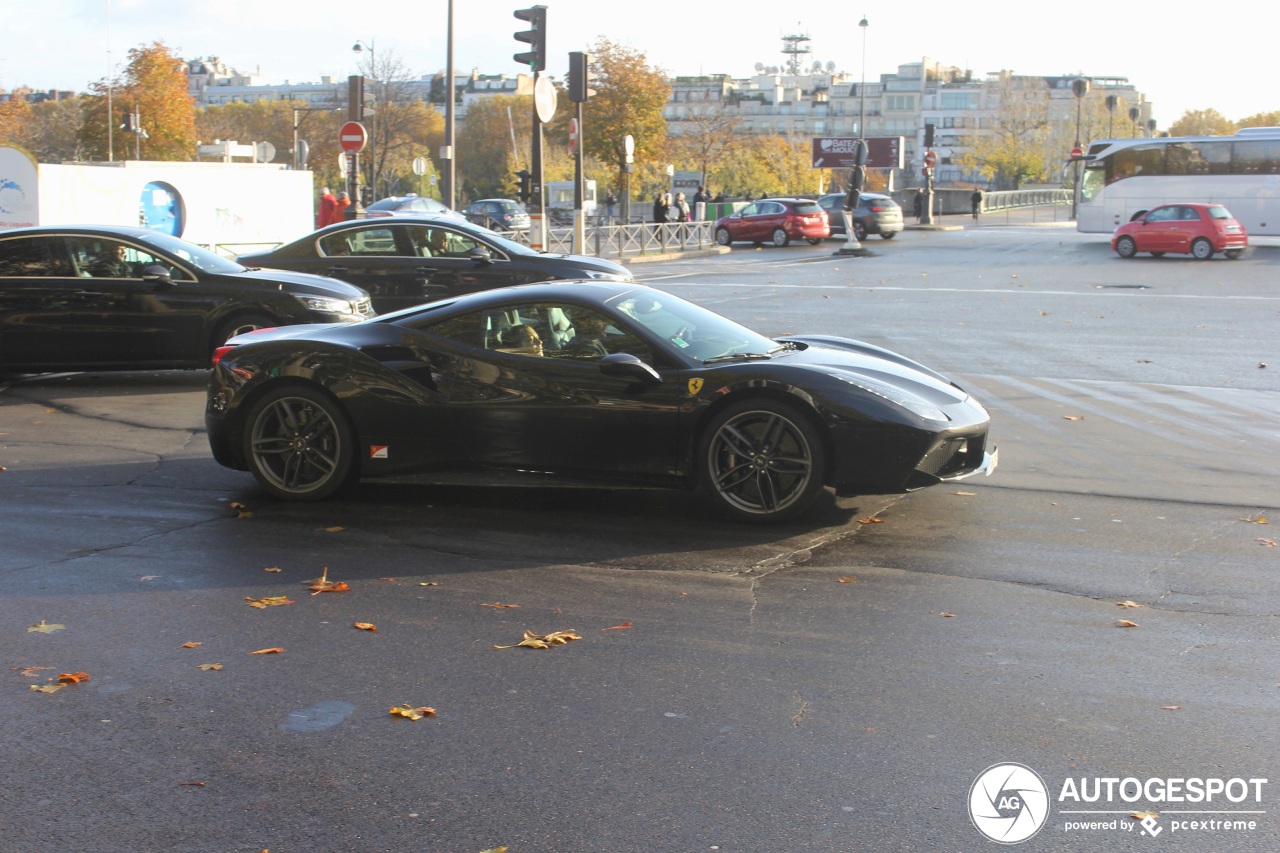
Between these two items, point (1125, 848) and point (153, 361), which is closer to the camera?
point (1125, 848)

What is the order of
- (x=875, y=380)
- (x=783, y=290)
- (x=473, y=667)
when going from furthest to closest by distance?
(x=783, y=290), (x=875, y=380), (x=473, y=667)

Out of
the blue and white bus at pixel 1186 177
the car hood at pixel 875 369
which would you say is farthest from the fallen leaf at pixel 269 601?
the blue and white bus at pixel 1186 177

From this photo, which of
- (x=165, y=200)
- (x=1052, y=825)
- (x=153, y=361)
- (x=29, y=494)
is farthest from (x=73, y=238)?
(x=165, y=200)

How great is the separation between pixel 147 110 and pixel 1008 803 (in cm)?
6403

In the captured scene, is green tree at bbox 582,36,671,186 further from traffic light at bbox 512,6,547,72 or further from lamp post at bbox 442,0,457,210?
traffic light at bbox 512,6,547,72

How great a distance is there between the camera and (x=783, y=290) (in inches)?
970

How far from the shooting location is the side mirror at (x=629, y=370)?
7.12 m

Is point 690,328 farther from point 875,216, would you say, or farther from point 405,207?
point 875,216

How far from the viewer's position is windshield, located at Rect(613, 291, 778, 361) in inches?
294

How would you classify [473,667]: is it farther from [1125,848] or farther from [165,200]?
[165,200]

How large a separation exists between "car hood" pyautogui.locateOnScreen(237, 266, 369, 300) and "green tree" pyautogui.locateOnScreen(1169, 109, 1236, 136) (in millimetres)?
138563

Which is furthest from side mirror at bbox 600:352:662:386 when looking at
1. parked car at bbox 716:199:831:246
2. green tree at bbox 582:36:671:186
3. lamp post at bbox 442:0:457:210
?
green tree at bbox 582:36:671:186

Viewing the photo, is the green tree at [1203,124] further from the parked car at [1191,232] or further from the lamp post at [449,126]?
the lamp post at [449,126]

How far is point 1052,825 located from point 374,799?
199 cm
